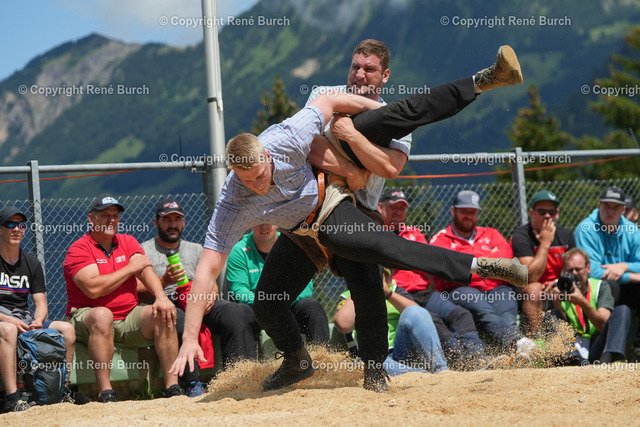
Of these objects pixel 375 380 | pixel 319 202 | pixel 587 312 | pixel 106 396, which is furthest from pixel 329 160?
pixel 587 312

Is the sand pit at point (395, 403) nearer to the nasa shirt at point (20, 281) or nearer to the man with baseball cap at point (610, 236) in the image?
the nasa shirt at point (20, 281)

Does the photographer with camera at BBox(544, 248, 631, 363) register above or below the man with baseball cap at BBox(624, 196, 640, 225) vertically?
below

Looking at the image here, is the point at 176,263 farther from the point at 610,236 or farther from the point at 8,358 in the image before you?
the point at 610,236

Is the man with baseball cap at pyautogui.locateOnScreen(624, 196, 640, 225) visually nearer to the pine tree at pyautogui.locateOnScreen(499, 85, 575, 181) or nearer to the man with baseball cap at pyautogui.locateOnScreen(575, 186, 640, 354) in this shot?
the man with baseball cap at pyautogui.locateOnScreen(575, 186, 640, 354)

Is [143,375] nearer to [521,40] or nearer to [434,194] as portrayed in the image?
[434,194]

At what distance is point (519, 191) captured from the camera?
24.1 feet

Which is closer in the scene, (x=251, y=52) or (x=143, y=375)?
(x=143, y=375)

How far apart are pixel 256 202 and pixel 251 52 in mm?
175712

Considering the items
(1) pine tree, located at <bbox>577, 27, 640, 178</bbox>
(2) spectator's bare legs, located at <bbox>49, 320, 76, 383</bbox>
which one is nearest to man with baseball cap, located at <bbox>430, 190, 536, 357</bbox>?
(2) spectator's bare legs, located at <bbox>49, 320, 76, 383</bbox>

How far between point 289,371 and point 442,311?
1692 millimetres

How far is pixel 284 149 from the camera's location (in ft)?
14.2

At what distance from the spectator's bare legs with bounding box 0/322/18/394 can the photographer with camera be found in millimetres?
4198

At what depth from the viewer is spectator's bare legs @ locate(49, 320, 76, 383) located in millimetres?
5500

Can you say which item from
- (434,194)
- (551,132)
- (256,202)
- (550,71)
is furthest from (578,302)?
(550,71)
